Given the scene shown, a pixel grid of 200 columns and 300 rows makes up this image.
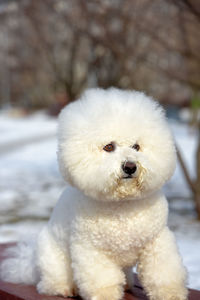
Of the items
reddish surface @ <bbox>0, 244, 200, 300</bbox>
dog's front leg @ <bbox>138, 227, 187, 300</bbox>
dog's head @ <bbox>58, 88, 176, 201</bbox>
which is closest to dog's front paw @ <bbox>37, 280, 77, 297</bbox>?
reddish surface @ <bbox>0, 244, 200, 300</bbox>

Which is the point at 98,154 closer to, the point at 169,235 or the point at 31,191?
the point at 169,235

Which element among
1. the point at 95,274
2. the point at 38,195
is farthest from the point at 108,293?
the point at 38,195

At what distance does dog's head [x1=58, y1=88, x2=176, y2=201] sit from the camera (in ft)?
5.90

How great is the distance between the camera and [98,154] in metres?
1.88

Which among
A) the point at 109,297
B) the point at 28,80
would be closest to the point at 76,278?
the point at 109,297

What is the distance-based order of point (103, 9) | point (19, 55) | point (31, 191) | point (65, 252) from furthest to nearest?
point (19, 55), point (31, 191), point (103, 9), point (65, 252)

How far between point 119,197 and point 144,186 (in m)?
0.11

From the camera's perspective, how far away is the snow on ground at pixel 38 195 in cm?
429

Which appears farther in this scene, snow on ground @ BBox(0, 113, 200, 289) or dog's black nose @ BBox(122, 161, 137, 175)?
snow on ground @ BBox(0, 113, 200, 289)

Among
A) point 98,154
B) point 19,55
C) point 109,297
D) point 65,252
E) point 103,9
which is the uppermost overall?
point 19,55

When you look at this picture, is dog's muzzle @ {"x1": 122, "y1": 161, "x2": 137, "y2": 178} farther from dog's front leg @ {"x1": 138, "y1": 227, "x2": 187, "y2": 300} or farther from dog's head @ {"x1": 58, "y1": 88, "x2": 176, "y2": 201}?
dog's front leg @ {"x1": 138, "y1": 227, "x2": 187, "y2": 300}

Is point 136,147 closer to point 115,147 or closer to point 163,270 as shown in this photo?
point 115,147

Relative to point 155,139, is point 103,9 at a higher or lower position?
higher

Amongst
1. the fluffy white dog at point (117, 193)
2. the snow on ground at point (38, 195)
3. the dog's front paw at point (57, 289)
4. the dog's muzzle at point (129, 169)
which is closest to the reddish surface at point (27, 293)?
the dog's front paw at point (57, 289)
